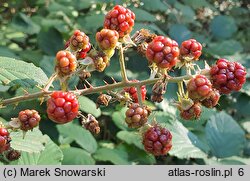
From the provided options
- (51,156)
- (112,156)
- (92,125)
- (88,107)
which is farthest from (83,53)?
(112,156)

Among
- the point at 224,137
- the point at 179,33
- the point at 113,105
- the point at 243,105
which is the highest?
the point at 179,33

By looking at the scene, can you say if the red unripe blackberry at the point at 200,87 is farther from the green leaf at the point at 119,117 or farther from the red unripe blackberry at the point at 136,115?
the green leaf at the point at 119,117

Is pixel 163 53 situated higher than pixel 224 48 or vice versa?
pixel 224 48

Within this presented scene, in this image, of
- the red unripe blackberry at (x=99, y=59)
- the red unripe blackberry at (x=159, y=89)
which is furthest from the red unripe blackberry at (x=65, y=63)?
the red unripe blackberry at (x=159, y=89)

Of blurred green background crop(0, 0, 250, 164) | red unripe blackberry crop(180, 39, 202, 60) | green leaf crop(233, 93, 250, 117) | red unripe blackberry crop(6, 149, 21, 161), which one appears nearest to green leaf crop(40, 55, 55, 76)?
blurred green background crop(0, 0, 250, 164)

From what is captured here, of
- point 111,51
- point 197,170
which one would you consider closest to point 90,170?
point 197,170

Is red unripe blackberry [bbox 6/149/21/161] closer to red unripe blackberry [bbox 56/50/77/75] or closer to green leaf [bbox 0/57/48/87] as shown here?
green leaf [bbox 0/57/48/87]

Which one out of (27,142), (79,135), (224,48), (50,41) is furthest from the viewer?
(224,48)

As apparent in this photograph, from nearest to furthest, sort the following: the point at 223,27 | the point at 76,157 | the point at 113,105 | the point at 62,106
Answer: the point at 62,106, the point at 76,157, the point at 113,105, the point at 223,27

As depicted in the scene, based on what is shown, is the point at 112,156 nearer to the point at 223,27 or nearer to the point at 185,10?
the point at 185,10
